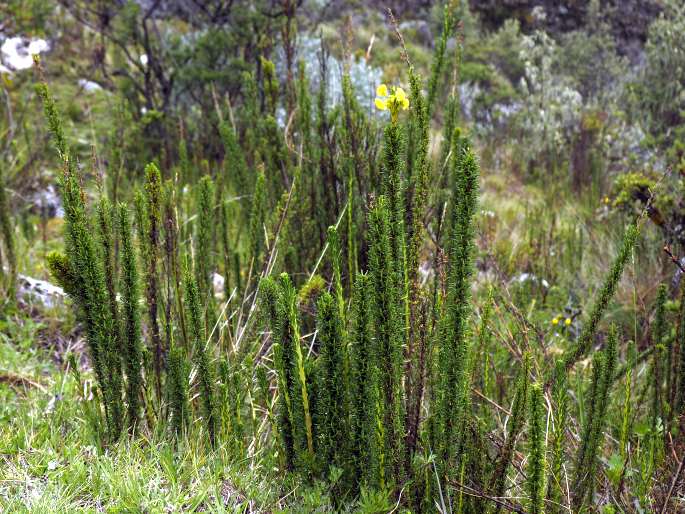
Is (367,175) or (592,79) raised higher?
(367,175)

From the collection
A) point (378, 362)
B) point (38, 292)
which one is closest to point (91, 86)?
point (38, 292)

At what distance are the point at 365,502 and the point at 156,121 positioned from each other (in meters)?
4.41

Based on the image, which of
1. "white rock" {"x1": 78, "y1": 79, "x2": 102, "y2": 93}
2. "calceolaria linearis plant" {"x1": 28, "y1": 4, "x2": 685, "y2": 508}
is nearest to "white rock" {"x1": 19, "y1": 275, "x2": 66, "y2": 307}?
"calceolaria linearis plant" {"x1": 28, "y1": 4, "x2": 685, "y2": 508}

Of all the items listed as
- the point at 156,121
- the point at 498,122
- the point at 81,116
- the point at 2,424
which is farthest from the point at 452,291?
the point at 498,122

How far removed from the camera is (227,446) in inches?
66.8

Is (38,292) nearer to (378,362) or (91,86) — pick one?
(378,362)

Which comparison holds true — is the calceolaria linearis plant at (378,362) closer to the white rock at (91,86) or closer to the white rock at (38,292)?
the white rock at (38,292)

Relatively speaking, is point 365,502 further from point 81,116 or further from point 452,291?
point 81,116

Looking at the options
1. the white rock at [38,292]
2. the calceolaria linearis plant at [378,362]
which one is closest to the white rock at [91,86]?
the white rock at [38,292]

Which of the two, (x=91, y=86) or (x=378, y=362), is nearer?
(x=378, y=362)

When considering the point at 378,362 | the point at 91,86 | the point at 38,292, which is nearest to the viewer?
the point at 378,362

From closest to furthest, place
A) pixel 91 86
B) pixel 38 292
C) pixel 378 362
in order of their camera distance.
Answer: pixel 378 362, pixel 38 292, pixel 91 86

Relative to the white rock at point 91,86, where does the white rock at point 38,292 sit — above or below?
below

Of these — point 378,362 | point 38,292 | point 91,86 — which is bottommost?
point 38,292
